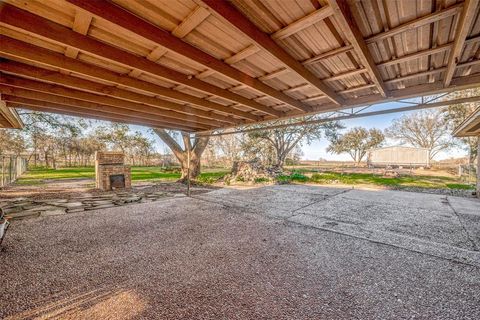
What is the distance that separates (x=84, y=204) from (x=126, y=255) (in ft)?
13.5

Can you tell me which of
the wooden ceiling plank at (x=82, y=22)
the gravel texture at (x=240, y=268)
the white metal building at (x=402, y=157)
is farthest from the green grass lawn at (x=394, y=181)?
the wooden ceiling plank at (x=82, y=22)

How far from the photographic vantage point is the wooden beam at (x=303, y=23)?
5.70 feet

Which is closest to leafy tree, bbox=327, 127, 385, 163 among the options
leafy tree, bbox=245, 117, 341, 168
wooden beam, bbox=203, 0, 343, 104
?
leafy tree, bbox=245, 117, 341, 168

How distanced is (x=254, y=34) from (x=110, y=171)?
8.66 metres

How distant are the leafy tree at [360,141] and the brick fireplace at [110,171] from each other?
28278mm

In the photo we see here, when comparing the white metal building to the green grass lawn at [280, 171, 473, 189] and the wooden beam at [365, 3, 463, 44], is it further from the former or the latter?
the wooden beam at [365, 3, 463, 44]

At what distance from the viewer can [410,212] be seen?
5086 millimetres

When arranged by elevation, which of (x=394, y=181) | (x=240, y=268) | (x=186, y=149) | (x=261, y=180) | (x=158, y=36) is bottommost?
(x=240, y=268)

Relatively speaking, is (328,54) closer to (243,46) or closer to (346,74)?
(346,74)

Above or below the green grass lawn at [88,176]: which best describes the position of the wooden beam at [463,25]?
above

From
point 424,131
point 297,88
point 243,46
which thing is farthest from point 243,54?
point 424,131

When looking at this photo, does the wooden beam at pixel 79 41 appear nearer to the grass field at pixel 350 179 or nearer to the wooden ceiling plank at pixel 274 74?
the wooden ceiling plank at pixel 274 74

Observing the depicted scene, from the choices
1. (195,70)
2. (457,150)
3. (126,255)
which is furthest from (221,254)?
(457,150)

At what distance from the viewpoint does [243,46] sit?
2.35 metres
